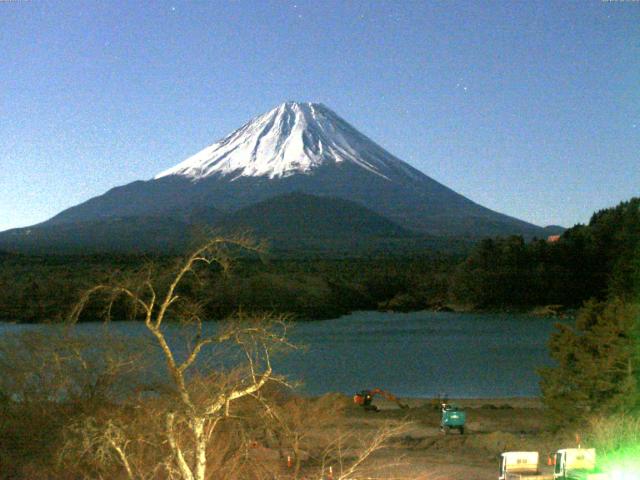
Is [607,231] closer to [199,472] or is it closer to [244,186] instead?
[199,472]

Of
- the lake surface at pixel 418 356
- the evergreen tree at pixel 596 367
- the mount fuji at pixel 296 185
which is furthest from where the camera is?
the mount fuji at pixel 296 185

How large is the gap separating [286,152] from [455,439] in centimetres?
9843

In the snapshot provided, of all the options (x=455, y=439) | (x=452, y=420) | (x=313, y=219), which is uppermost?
(x=313, y=219)

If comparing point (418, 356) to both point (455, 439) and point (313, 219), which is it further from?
point (313, 219)

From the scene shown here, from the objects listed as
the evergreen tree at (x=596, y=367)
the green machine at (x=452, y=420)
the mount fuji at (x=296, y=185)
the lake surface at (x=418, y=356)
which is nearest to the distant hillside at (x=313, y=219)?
the mount fuji at (x=296, y=185)

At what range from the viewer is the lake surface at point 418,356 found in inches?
926

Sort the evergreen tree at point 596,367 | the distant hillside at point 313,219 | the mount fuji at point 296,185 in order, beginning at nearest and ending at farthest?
the evergreen tree at point 596,367 → the distant hillside at point 313,219 → the mount fuji at point 296,185

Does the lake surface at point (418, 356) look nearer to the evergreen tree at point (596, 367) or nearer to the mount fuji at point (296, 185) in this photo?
the evergreen tree at point (596, 367)

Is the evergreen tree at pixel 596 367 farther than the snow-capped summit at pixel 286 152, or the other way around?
the snow-capped summit at pixel 286 152

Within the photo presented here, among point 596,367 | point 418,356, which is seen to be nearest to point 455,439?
point 596,367

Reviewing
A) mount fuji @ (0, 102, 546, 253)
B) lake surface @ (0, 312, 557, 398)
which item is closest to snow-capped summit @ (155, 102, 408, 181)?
mount fuji @ (0, 102, 546, 253)

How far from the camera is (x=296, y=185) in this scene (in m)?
105

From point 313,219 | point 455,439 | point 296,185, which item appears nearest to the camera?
point 455,439

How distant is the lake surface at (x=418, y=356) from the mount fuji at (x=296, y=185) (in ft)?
161
